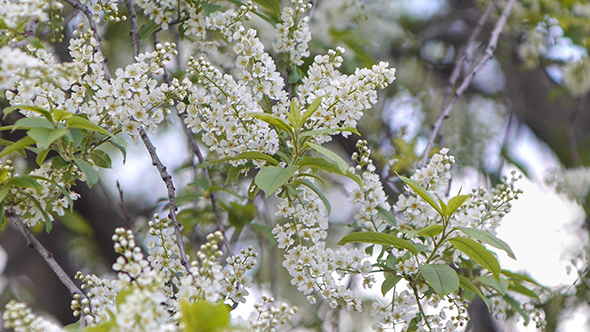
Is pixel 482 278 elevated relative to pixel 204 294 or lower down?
lower down

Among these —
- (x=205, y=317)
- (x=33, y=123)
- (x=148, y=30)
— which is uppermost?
(x=148, y=30)

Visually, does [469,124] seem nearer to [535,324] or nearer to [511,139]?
[511,139]

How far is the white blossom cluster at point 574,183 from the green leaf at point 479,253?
2.19 m

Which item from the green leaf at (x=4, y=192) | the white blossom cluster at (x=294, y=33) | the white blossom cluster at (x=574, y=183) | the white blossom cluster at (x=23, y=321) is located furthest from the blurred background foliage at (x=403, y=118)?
the white blossom cluster at (x=23, y=321)

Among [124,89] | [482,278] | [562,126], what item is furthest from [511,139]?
[124,89]

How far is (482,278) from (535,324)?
0.42 meters

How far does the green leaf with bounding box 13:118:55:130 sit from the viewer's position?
3.58 feet

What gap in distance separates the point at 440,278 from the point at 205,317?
2.14 ft

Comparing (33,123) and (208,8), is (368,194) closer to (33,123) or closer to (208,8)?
(208,8)

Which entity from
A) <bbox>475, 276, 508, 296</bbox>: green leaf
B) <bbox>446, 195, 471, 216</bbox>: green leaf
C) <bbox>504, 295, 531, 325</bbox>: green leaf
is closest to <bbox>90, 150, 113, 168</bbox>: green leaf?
<bbox>446, 195, 471, 216</bbox>: green leaf

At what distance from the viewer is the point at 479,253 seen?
133 cm

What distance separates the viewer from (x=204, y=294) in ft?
3.45

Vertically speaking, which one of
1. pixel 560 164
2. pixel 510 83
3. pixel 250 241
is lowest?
pixel 560 164

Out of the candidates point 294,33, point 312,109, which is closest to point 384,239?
point 312,109
